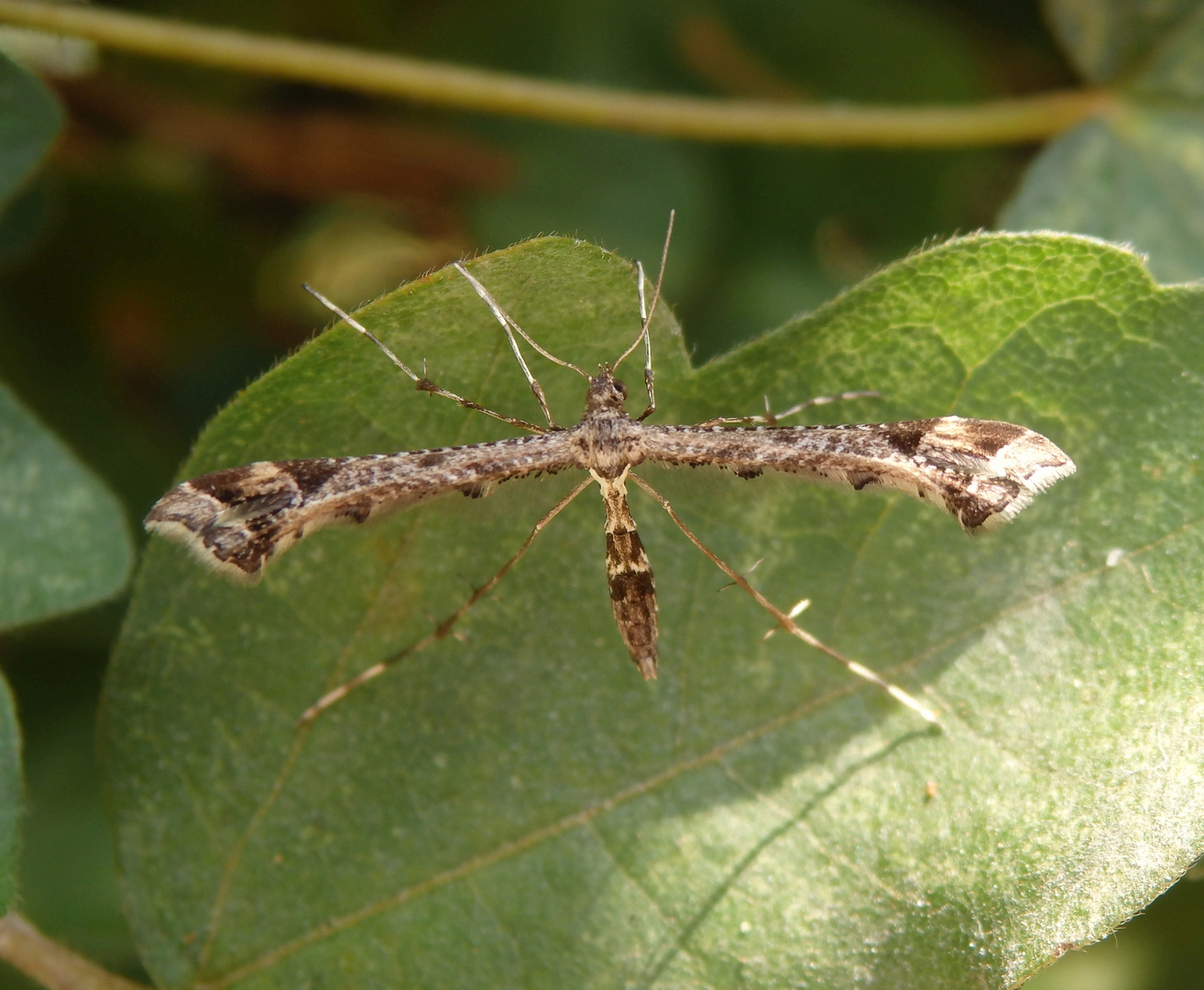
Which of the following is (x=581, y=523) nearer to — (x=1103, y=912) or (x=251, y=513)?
(x=251, y=513)

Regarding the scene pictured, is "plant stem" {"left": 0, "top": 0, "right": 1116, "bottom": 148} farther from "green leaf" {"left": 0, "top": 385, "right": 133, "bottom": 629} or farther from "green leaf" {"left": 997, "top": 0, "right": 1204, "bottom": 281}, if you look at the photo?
"green leaf" {"left": 0, "top": 385, "right": 133, "bottom": 629}

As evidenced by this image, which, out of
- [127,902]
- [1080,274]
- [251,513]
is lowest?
[127,902]

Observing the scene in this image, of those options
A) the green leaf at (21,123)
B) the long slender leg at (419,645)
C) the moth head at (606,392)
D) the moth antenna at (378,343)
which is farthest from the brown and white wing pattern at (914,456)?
the green leaf at (21,123)

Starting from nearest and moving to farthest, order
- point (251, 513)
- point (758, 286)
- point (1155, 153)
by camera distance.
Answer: point (251, 513) < point (1155, 153) < point (758, 286)

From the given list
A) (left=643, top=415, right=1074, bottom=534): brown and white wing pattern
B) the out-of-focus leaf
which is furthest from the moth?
the out-of-focus leaf

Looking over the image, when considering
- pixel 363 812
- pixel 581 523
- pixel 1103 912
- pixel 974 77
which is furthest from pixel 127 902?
pixel 974 77

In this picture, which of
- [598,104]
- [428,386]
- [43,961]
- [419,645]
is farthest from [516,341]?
[43,961]

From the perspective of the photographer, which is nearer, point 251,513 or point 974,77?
point 251,513
